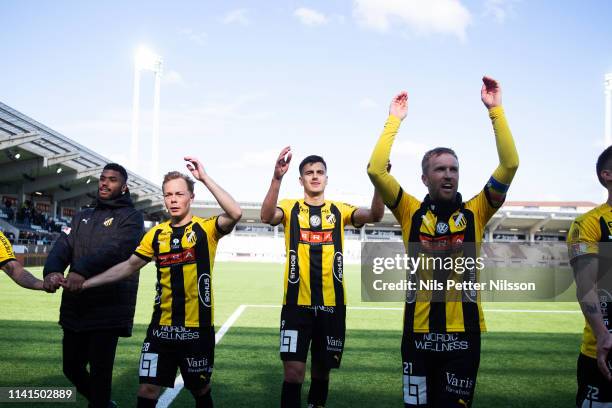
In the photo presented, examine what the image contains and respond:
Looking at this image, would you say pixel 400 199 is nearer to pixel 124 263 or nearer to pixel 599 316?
pixel 599 316

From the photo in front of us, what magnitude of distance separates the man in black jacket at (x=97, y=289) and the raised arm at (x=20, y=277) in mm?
112

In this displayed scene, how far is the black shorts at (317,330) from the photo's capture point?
443 centimetres

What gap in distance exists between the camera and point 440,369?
10.4 feet

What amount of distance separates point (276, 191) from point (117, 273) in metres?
1.48

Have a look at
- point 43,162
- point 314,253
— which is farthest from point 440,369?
point 43,162

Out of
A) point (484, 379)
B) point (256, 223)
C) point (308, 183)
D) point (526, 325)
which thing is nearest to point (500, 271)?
point (526, 325)

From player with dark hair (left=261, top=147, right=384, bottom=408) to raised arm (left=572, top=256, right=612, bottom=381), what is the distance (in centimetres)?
169

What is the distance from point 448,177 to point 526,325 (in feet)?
29.1

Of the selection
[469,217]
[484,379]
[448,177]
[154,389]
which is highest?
[448,177]

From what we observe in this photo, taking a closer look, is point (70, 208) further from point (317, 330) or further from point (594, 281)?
point (594, 281)

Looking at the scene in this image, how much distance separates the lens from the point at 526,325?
35.4 ft

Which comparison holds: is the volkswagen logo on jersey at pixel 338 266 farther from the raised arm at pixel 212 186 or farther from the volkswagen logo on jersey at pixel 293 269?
the raised arm at pixel 212 186

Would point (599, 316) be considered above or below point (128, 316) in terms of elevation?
above

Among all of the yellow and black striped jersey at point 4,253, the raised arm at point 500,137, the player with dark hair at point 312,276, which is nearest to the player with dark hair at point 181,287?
the player with dark hair at point 312,276
